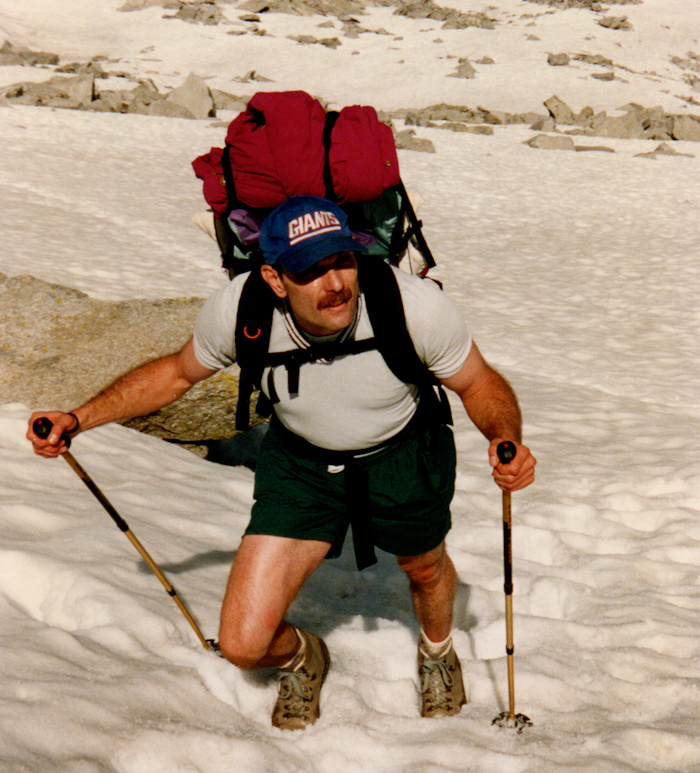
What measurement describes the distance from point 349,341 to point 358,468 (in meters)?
0.56

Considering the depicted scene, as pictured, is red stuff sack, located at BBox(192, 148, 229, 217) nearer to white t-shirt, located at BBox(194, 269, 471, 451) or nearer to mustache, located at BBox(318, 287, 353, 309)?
white t-shirt, located at BBox(194, 269, 471, 451)

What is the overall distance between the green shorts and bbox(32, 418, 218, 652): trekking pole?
575 millimetres

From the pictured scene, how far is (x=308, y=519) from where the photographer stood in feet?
10.0

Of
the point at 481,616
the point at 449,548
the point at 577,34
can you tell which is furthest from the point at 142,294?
the point at 577,34

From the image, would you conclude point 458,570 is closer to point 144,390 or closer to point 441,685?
point 441,685

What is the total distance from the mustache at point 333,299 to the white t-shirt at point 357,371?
122mm

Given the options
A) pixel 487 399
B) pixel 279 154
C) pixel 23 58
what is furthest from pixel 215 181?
pixel 23 58

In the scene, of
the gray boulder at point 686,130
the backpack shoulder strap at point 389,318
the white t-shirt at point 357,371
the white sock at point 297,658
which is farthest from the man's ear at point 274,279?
the gray boulder at point 686,130

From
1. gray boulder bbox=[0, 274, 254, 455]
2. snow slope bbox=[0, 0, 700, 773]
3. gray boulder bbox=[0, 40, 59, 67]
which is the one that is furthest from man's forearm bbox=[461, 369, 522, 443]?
gray boulder bbox=[0, 40, 59, 67]

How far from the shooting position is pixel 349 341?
2.81 meters

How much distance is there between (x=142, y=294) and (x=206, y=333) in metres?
8.03

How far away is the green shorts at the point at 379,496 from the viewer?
3.04 metres

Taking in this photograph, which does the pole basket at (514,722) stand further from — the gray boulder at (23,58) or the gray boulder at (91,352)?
the gray boulder at (23,58)

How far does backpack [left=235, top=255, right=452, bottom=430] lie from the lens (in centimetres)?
276
